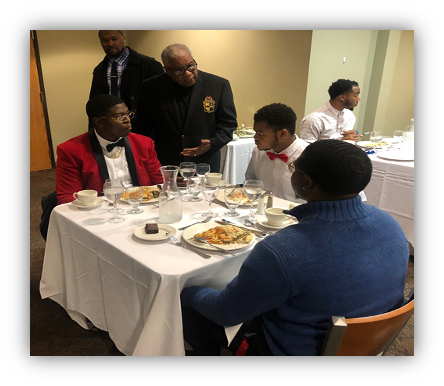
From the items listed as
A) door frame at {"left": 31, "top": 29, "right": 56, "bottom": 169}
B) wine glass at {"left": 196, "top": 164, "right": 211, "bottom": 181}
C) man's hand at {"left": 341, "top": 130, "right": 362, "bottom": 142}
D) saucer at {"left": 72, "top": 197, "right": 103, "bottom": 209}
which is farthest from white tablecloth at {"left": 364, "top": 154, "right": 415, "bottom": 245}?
door frame at {"left": 31, "top": 29, "right": 56, "bottom": 169}

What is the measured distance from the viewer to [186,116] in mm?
2797

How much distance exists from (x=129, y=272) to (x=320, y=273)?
76 centimetres

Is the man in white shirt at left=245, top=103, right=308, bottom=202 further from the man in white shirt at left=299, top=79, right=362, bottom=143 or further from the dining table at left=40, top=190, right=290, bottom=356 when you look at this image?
the man in white shirt at left=299, top=79, right=362, bottom=143

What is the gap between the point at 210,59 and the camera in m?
5.43

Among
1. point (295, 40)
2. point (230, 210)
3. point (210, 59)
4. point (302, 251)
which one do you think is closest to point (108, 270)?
point (230, 210)

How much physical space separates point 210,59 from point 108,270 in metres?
4.75

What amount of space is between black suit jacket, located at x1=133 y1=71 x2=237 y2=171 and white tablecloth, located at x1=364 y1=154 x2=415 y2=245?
1.35 metres

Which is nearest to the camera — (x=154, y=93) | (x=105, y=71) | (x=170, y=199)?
(x=170, y=199)

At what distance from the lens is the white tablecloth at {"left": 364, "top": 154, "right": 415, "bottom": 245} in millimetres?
2705

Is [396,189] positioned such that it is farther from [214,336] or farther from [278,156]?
[214,336]

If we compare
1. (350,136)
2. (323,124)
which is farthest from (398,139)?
(323,124)

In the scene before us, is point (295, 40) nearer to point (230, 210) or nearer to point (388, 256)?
point (230, 210)

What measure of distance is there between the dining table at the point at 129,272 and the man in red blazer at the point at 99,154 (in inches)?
13.2

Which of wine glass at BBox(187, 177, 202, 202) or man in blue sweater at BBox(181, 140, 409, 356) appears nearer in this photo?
man in blue sweater at BBox(181, 140, 409, 356)
